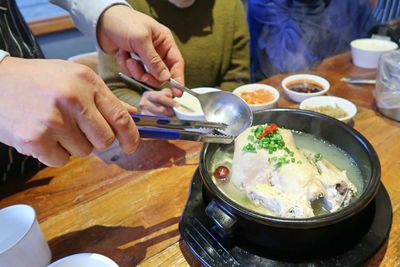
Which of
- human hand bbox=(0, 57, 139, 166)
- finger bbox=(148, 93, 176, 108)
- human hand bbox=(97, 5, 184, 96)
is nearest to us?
human hand bbox=(0, 57, 139, 166)

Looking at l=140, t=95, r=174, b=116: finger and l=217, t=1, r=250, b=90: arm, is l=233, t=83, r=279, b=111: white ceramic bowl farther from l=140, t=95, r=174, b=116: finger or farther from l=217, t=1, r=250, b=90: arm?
l=217, t=1, r=250, b=90: arm

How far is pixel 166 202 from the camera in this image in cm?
→ 122

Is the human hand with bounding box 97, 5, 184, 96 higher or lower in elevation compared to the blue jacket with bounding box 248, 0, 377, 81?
higher

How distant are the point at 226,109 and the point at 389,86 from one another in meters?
0.79

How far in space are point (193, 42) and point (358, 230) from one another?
1.63m

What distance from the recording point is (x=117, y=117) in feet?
2.78

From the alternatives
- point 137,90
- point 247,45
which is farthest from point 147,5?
point 247,45

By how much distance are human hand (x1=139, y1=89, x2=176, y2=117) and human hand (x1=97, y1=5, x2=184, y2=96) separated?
9.9 inches

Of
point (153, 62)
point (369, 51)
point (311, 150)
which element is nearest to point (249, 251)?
point (311, 150)

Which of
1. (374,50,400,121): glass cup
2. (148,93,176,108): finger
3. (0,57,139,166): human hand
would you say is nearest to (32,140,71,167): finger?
(0,57,139,166): human hand

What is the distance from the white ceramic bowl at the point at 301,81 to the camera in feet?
5.82

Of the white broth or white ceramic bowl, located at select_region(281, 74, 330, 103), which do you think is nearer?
the white broth

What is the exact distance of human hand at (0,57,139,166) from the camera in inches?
29.4

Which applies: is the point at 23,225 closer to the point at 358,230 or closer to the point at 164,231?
the point at 164,231
